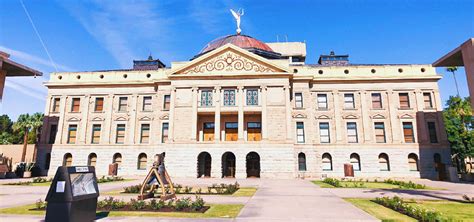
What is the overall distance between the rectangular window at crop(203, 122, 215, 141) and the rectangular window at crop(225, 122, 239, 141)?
5.81 feet

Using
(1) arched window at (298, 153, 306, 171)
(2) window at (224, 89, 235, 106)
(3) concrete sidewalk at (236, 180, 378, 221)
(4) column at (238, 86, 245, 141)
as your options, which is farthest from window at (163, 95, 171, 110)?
(3) concrete sidewalk at (236, 180, 378, 221)

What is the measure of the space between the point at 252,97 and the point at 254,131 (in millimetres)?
4194

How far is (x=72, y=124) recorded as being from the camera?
3772 cm

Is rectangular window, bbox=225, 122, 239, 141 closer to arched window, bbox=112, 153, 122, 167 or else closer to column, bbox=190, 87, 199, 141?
column, bbox=190, 87, 199, 141

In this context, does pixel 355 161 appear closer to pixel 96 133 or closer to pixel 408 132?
pixel 408 132

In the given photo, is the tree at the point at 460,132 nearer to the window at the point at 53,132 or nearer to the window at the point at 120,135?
the window at the point at 120,135

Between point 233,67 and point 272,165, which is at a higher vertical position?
point 233,67

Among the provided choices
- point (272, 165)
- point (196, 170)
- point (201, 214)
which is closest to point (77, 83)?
point (196, 170)

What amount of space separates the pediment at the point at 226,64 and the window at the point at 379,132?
1541cm

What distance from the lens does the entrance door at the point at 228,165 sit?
32.2 meters

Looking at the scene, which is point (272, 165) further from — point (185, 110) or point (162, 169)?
point (162, 169)

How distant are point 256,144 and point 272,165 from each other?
2875 millimetres

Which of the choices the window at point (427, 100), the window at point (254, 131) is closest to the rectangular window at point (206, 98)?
the window at point (254, 131)

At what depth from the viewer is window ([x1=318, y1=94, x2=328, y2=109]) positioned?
3556 cm
